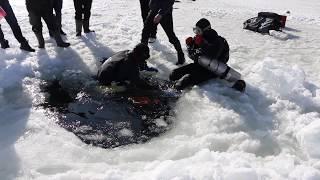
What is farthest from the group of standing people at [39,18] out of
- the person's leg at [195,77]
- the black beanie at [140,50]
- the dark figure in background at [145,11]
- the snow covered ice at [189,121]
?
the person's leg at [195,77]

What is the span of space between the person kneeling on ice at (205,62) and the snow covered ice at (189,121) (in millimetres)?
182

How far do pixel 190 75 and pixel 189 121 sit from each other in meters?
1.40

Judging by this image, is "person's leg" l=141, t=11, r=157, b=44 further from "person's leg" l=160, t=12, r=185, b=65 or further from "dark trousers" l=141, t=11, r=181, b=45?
"person's leg" l=160, t=12, r=185, b=65

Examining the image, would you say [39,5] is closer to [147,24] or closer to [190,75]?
[147,24]

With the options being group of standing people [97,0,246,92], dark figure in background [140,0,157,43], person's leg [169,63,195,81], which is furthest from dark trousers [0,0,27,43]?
person's leg [169,63,195,81]

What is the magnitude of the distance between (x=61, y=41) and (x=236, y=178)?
5.32 m

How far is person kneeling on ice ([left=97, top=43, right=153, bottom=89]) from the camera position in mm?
6820

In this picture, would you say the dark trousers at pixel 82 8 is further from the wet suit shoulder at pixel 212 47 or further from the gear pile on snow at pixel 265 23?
the gear pile on snow at pixel 265 23

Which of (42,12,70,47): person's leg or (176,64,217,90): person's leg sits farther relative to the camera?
(42,12,70,47): person's leg

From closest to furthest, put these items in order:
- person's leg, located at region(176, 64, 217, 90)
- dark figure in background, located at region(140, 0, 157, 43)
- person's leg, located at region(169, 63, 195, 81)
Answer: person's leg, located at region(176, 64, 217, 90)
person's leg, located at region(169, 63, 195, 81)
dark figure in background, located at region(140, 0, 157, 43)

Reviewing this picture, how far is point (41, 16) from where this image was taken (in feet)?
27.4

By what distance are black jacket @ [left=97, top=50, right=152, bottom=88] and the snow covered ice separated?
683mm

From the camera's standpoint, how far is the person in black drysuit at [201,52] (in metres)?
7.32

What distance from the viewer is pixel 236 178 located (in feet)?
14.3
